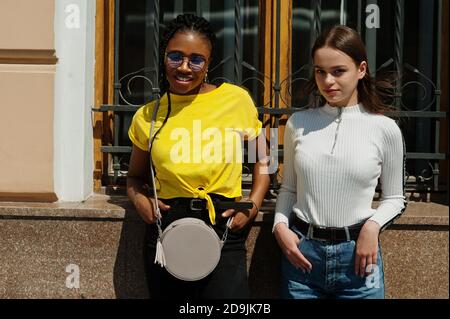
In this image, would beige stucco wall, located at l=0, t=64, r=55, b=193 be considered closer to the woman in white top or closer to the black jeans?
the black jeans

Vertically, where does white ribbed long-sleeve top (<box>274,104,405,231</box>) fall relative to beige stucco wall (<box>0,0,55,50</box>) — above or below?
below

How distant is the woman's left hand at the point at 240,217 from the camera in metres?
2.95

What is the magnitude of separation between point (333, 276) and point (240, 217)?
1.64 ft

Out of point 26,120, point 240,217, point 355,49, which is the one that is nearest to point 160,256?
point 240,217

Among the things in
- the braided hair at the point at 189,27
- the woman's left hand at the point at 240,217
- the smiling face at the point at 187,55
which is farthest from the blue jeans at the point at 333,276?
the braided hair at the point at 189,27

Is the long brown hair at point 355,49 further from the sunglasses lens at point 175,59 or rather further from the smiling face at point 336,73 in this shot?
the sunglasses lens at point 175,59

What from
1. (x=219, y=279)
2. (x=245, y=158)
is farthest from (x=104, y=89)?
(x=219, y=279)

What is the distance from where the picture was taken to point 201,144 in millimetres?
2908

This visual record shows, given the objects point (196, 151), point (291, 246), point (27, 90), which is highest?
point (27, 90)

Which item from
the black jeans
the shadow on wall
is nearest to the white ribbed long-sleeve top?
the black jeans

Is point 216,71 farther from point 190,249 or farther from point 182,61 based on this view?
point 190,249

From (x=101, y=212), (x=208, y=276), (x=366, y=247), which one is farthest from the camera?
(x=101, y=212)

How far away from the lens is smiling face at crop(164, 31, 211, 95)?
285 centimetres

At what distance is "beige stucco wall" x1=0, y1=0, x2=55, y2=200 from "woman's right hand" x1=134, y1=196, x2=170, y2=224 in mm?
891
